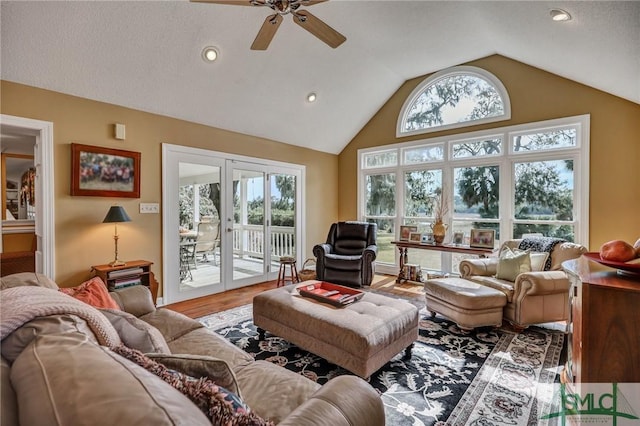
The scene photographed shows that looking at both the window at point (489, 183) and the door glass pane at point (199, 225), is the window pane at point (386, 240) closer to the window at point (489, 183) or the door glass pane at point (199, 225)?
the window at point (489, 183)

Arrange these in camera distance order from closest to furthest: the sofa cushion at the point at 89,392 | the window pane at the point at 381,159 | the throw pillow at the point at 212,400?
the sofa cushion at the point at 89,392 < the throw pillow at the point at 212,400 < the window pane at the point at 381,159

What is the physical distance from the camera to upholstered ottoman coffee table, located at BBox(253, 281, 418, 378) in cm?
192

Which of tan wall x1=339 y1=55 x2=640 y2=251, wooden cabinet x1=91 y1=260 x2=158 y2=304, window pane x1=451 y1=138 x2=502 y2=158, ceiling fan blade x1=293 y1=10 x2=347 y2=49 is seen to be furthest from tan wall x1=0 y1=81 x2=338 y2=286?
tan wall x1=339 y1=55 x2=640 y2=251

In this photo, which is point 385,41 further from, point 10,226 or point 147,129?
point 10,226

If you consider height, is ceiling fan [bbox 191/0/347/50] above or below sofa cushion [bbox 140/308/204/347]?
above

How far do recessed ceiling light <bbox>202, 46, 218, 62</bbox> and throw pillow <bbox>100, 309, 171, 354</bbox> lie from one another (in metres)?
2.99

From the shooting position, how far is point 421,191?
5203 mm

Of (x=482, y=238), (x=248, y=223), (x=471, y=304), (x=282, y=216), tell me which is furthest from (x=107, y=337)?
(x=482, y=238)

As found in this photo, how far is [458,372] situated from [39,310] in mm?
2460

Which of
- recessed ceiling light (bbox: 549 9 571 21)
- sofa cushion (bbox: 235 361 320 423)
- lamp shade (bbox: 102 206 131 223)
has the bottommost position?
sofa cushion (bbox: 235 361 320 423)

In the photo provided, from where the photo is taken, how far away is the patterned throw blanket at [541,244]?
3182 millimetres

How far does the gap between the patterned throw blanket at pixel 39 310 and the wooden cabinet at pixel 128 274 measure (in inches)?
94.2

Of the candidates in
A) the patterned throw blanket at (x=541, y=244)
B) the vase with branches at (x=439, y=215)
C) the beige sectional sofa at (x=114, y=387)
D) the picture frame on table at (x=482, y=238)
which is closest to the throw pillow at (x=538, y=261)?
the patterned throw blanket at (x=541, y=244)

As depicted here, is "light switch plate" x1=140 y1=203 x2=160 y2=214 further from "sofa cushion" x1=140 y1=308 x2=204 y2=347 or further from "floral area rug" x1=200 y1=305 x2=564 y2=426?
"sofa cushion" x1=140 y1=308 x2=204 y2=347
